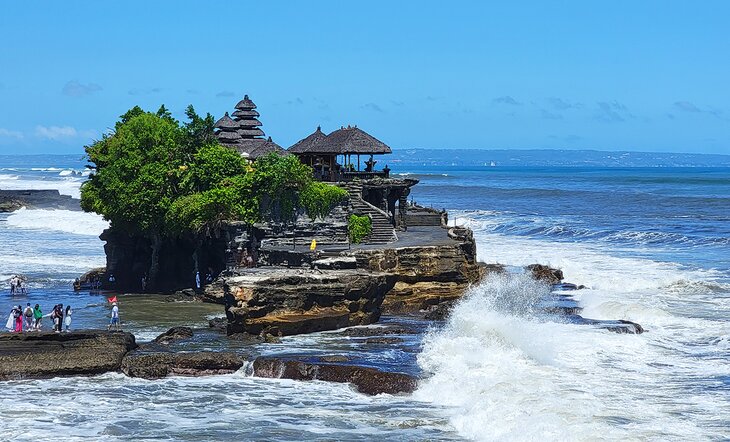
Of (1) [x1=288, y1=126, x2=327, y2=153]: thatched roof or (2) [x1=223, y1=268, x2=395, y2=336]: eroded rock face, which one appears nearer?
(2) [x1=223, y1=268, x2=395, y2=336]: eroded rock face

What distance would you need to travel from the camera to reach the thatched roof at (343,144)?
1818 inches

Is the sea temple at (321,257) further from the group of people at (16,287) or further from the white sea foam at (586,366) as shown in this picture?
the group of people at (16,287)

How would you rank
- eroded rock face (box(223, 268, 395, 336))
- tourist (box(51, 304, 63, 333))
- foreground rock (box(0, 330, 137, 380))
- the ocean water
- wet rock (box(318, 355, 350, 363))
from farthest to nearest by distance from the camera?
tourist (box(51, 304, 63, 333)), eroded rock face (box(223, 268, 395, 336)), wet rock (box(318, 355, 350, 363)), foreground rock (box(0, 330, 137, 380)), the ocean water

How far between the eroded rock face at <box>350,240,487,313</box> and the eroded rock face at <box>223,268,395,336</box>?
328 cm

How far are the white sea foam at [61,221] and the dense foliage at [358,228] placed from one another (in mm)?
33128

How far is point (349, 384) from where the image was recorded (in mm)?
25953

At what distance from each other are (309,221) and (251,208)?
7.55ft

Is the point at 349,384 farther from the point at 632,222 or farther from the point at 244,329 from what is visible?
the point at 632,222

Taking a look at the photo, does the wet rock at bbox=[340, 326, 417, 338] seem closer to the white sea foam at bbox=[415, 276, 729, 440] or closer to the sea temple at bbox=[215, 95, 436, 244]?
the white sea foam at bbox=[415, 276, 729, 440]

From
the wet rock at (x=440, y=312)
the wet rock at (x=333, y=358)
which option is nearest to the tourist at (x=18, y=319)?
the wet rock at (x=333, y=358)

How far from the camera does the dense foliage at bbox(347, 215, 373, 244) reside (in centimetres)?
4150

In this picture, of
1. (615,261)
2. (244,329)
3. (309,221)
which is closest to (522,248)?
(615,261)

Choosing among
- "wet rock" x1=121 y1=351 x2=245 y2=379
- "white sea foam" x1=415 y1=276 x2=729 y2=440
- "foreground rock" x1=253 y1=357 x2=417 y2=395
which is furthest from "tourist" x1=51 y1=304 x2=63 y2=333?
"white sea foam" x1=415 y1=276 x2=729 y2=440

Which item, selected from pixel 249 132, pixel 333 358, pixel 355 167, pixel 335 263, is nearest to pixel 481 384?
pixel 333 358
